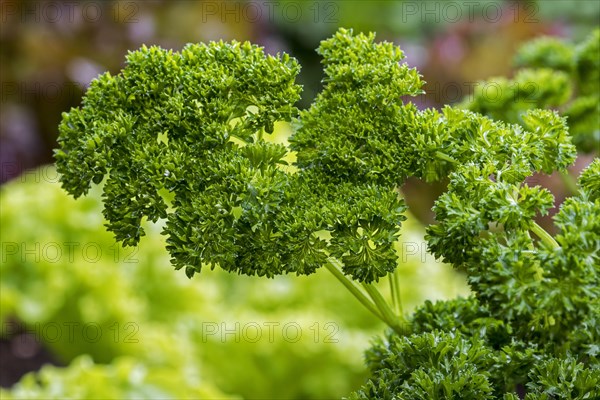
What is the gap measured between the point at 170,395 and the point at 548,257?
1.00 m

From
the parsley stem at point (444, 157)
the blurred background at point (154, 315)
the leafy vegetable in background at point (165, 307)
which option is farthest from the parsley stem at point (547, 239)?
the leafy vegetable in background at point (165, 307)

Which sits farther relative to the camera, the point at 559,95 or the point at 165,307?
the point at 165,307

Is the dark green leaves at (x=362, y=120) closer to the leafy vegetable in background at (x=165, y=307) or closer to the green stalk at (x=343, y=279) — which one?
the green stalk at (x=343, y=279)

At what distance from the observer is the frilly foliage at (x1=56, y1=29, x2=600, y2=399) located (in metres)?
0.80

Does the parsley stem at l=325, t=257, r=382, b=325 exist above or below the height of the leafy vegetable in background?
below

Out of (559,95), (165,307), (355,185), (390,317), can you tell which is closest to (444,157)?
(355,185)

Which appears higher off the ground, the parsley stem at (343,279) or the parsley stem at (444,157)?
the parsley stem at (444,157)

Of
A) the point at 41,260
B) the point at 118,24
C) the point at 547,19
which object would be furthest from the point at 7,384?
the point at 547,19

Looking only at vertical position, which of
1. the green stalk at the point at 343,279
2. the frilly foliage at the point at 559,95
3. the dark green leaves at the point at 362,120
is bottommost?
the green stalk at the point at 343,279

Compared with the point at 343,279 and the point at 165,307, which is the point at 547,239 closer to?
the point at 343,279

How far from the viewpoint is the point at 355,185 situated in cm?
86

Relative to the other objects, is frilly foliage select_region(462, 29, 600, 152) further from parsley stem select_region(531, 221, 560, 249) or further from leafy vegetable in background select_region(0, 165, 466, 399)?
leafy vegetable in background select_region(0, 165, 466, 399)

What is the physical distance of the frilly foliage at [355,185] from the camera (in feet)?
2.62

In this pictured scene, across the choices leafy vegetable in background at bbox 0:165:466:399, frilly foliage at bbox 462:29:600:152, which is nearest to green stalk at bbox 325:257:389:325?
frilly foliage at bbox 462:29:600:152
